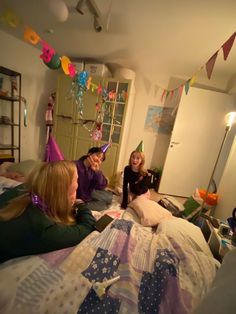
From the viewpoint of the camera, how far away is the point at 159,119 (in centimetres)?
309

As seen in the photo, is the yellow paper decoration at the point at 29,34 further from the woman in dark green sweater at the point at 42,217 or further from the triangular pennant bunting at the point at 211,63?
the triangular pennant bunting at the point at 211,63

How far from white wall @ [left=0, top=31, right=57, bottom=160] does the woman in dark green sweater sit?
2581 mm

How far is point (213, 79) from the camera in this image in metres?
2.74

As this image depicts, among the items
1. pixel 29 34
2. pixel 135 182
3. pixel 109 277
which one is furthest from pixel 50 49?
pixel 109 277

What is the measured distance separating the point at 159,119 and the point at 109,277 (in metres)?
2.82

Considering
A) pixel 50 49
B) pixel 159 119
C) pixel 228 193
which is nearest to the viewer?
pixel 50 49

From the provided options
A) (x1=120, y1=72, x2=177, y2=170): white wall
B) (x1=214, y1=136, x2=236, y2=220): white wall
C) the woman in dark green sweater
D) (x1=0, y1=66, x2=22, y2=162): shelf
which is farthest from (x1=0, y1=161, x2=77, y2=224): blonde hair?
(x1=120, y1=72, x2=177, y2=170): white wall

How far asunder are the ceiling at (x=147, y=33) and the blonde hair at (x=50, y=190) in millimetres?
1423

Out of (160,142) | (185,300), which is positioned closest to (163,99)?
(160,142)

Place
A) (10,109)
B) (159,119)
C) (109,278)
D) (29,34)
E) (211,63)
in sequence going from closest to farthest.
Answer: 1. (109,278)
2. (29,34)
3. (211,63)
4. (10,109)
5. (159,119)

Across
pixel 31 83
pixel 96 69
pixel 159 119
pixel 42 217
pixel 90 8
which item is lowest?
pixel 42 217

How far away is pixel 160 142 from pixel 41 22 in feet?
8.19

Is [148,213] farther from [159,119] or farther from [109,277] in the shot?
[159,119]

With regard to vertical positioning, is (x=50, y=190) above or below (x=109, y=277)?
above
